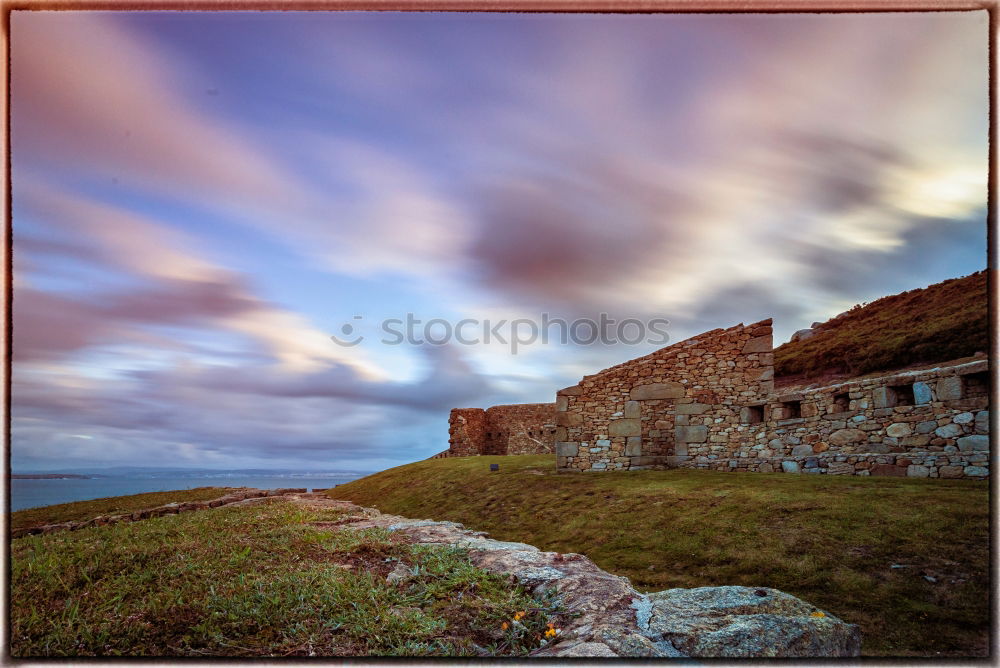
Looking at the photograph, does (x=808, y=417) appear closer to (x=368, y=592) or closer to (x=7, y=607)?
(x=368, y=592)

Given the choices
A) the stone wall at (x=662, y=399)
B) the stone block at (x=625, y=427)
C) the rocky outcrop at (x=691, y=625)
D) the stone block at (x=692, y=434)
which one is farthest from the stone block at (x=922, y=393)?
the rocky outcrop at (x=691, y=625)

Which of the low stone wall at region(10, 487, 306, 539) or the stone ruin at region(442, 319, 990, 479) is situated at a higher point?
the stone ruin at region(442, 319, 990, 479)

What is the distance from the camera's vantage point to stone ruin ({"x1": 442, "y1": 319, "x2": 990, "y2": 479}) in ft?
34.2

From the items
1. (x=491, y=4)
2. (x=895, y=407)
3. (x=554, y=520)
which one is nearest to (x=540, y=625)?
(x=491, y=4)

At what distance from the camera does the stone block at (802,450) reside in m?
13.6

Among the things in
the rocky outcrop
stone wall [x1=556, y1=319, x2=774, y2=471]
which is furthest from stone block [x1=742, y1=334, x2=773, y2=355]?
the rocky outcrop

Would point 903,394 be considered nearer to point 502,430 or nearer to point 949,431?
point 949,431

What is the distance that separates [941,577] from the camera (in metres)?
6.20

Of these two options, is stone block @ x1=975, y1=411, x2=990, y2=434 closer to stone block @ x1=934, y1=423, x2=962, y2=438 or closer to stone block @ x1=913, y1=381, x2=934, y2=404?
stone block @ x1=934, y1=423, x2=962, y2=438

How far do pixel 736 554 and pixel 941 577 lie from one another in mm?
2349

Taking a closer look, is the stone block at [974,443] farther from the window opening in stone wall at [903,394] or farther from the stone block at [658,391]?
the stone block at [658,391]

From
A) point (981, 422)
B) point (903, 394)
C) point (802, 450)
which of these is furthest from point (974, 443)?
point (802, 450)

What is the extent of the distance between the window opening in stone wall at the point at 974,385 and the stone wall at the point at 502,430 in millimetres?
25112

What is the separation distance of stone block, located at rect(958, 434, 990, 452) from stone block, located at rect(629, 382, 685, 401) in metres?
7.83
